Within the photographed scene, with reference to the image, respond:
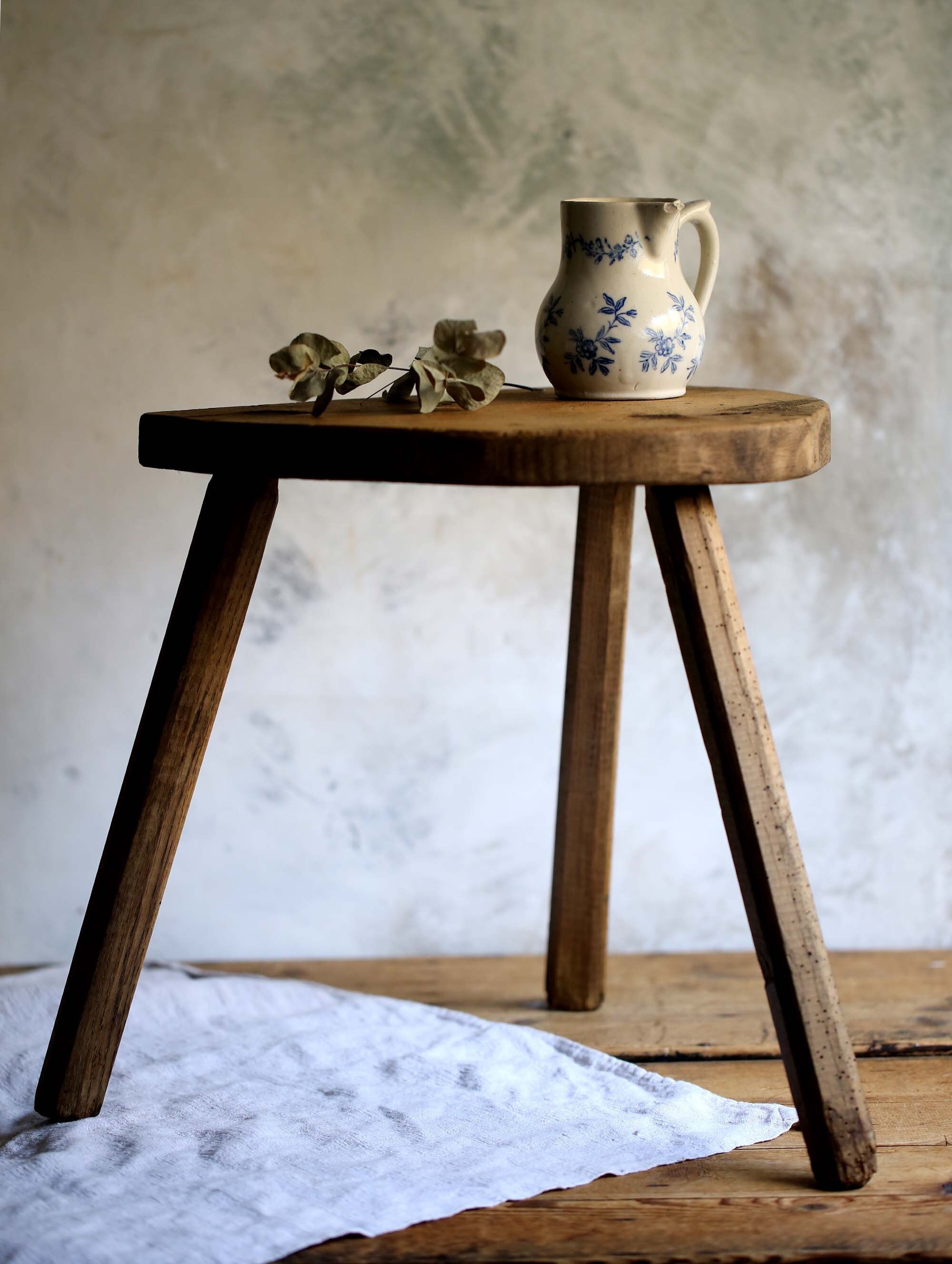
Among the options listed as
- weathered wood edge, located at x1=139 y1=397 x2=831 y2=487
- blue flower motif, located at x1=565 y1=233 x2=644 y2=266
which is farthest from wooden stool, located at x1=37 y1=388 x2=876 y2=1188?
blue flower motif, located at x1=565 y1=233 x2=644 y2=266

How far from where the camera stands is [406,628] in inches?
49.7

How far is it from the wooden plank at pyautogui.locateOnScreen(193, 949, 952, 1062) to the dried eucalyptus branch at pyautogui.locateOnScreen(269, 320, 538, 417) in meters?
0.58

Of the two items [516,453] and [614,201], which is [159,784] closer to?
[516,453]

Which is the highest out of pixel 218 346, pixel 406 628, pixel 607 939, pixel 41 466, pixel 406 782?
pixel 218 346

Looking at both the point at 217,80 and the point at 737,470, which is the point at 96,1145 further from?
the point at 217,80

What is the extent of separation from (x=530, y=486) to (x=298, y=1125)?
20.4 inches

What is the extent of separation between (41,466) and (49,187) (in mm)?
261

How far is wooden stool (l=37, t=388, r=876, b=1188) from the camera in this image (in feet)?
2.43

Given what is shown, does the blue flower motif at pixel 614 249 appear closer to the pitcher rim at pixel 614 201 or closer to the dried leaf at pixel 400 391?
the pitcher rim at pixel 614 201

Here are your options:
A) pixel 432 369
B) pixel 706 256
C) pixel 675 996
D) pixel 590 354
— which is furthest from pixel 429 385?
pixel 675 996

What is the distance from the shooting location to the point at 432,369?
2.78 ft

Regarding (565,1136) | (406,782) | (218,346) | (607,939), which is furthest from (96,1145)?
(218,346)

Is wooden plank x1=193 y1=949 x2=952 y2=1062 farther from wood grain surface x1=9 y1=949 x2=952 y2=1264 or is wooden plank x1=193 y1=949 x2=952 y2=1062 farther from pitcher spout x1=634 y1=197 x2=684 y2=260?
pitcher spout x1=634 y1=197 x2=684 y2=260

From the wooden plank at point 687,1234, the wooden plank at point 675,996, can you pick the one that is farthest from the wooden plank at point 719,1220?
the wooden plank at point 675,996
